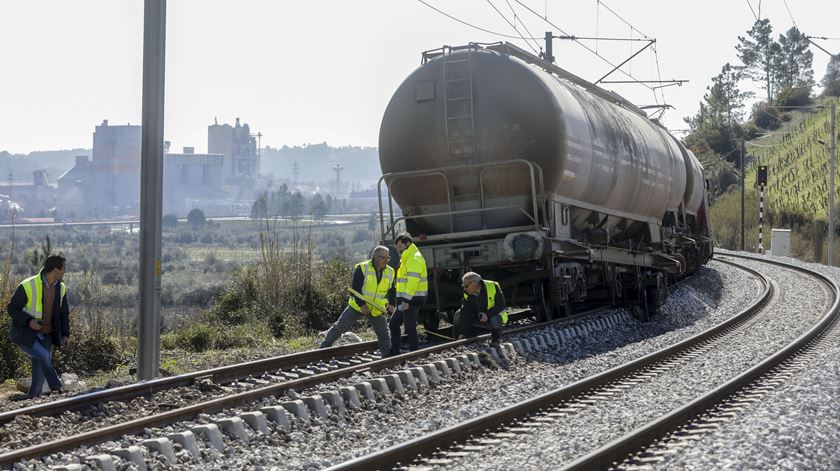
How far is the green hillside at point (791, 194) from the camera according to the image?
5169cm

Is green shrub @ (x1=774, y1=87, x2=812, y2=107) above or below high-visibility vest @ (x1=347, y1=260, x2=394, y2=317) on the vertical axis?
above

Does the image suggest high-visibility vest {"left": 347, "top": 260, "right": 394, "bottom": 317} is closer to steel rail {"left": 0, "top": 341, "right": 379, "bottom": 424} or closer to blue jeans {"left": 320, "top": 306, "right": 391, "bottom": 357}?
blue jeans {"left": 320, "top": 306, "right": 391, "bottom": 357}

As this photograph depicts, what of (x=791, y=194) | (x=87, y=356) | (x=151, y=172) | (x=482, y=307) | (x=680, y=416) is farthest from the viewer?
(x=791, y=194)

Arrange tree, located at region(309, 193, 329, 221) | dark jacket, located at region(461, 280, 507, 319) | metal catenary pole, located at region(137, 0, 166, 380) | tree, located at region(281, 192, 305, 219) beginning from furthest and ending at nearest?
tree, located at region(309, 193, 329, 221) < tree, located at region(281, 192, 305, 219) < dark jacket, located at region(461, 280, 507, 319) < metal catenary pole, located at region(137, 0, 166, 380)

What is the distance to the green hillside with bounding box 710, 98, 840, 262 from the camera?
170 ft

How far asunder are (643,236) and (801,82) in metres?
98.8

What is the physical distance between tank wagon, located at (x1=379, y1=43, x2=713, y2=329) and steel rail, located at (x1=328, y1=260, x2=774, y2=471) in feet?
8.23

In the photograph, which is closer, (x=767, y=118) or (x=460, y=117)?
(x=460, y=117)

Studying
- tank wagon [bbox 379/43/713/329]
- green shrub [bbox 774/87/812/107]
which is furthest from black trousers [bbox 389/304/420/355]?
green shrub [bbox 774/87/812/107]

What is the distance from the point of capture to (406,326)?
12492 mm

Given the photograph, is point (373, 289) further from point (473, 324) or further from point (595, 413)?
point (595, 413)

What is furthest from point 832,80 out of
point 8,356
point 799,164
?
point 8,356

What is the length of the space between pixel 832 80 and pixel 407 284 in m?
105

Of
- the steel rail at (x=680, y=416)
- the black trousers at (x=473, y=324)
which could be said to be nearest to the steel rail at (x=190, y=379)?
the black trousers at (x=473, y=324)
